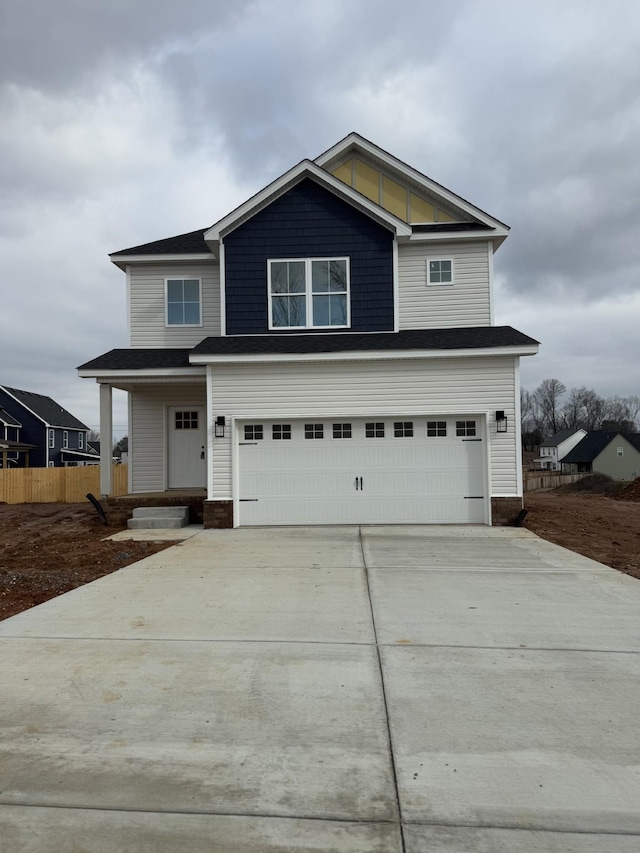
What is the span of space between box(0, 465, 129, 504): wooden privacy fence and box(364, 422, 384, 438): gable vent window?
12.8 meters

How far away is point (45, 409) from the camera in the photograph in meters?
45.0

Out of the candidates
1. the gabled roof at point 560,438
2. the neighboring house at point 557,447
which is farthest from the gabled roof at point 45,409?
the gabled roof at point 560,438

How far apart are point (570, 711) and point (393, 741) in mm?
1253

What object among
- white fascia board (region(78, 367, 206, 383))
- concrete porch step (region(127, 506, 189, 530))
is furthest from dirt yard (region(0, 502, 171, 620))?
white fascia board (region(78, 367, 206, 383))

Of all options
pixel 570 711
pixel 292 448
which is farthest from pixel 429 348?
pixel 570 711

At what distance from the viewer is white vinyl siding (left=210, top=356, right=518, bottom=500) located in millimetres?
12219

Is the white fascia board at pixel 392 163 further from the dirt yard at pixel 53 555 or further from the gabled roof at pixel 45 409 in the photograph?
the gabled roof at pixel 45 409

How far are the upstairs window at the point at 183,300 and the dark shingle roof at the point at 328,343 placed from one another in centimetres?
120

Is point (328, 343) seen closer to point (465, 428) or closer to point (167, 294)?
point (465, 428)

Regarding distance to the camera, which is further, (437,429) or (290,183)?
(290,183)

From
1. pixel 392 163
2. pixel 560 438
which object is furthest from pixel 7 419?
pixel 560 438

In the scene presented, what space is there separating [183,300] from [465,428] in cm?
765

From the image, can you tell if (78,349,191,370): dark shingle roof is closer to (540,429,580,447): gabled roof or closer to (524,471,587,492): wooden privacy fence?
(524,471,587,492): wooden privacy fence

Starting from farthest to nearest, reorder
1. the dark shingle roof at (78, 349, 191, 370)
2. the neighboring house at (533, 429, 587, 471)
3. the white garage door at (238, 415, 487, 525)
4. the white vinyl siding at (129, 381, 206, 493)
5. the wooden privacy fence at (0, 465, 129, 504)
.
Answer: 1. the neighboring house at (533, 429, 587, 471)
2. the wooden privacy fence at (0, 465, 129, 504)
3. the white vinyl siding at (129, 381, 206, 493)
4. the dark shingle roof at (78, 349, 191, 370)
5. the white garage door at (238, 415, 487, 525)
